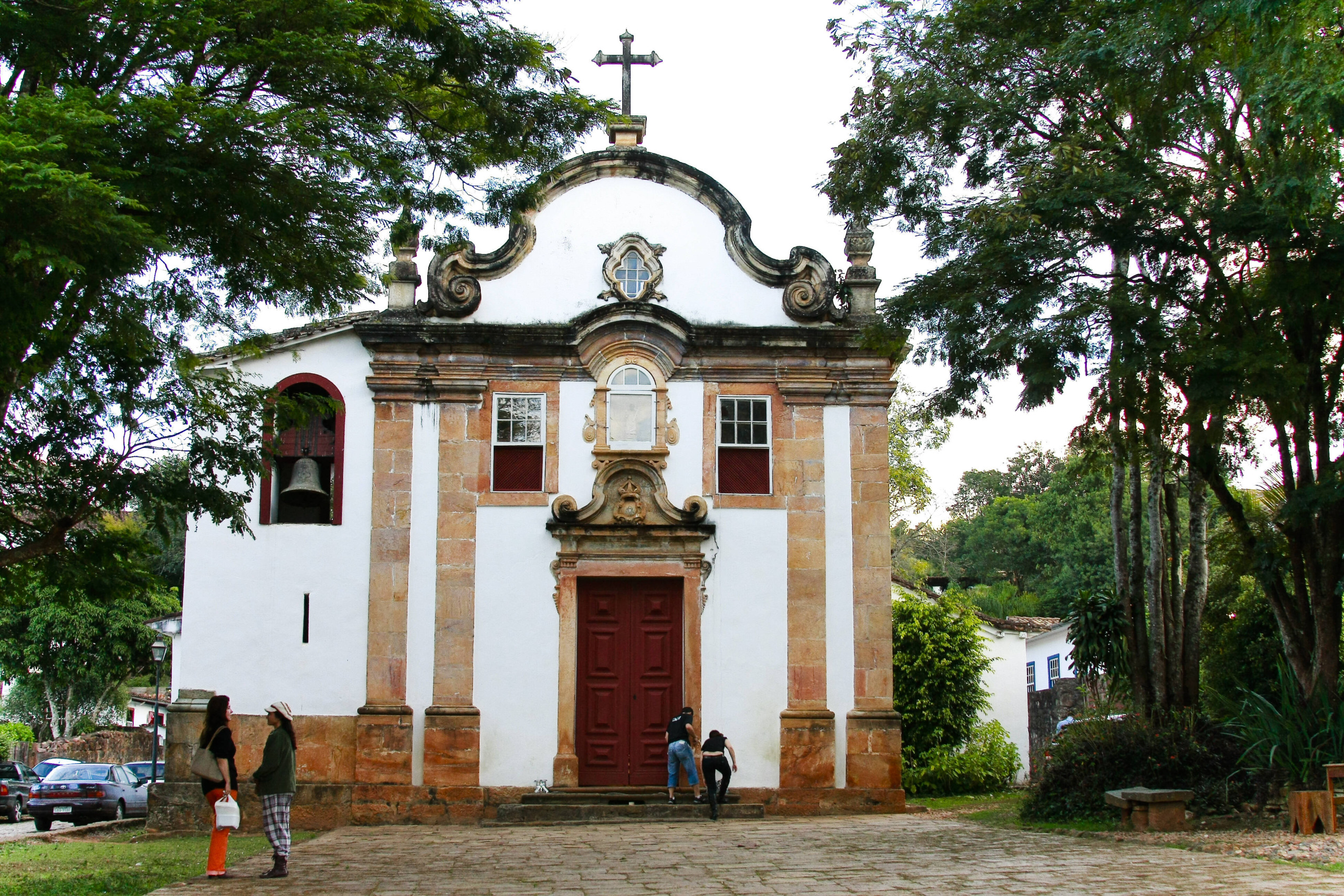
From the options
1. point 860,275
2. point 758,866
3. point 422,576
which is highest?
point 860,275

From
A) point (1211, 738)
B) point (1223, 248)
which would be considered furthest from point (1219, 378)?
point (1211, 738)

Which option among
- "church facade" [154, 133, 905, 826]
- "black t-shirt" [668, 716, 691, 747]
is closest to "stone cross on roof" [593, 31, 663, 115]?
"church facade" [154, 133, 905, 826]

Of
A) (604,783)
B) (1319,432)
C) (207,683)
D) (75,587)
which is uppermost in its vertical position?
(1319,432)

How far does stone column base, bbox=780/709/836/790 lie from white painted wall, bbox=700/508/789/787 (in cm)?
11

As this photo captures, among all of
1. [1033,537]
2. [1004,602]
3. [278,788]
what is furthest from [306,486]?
[1033,537]

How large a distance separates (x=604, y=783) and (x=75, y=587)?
6806mm

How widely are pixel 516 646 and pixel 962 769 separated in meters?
8.38

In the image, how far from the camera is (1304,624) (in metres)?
12.6

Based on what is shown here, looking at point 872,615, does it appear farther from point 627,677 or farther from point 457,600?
point 457,600

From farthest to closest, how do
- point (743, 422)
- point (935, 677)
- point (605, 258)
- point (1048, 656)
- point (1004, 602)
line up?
point (1004, 602) → point (1048, 656) → point (935, 677) → point (605, 258) → point (743, 422)

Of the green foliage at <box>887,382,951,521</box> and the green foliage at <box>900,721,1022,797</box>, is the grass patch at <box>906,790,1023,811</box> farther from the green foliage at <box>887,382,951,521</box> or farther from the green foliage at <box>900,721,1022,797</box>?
the green foliage at <box>887,382,951,521</box>

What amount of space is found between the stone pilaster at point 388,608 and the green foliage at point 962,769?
8655 mm

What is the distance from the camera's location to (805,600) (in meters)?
15.6

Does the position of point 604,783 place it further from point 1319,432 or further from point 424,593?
point 1319,432
